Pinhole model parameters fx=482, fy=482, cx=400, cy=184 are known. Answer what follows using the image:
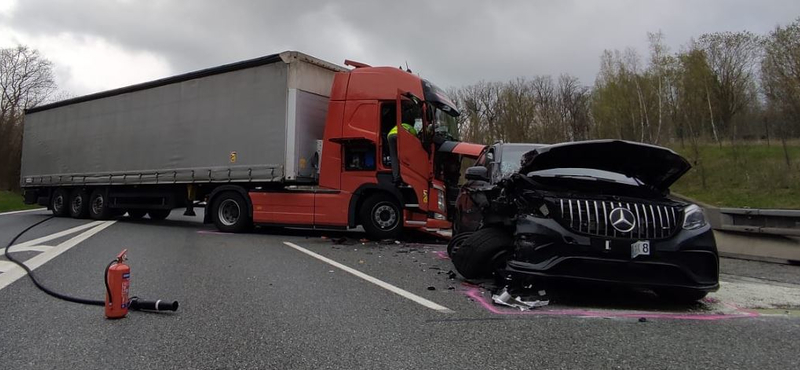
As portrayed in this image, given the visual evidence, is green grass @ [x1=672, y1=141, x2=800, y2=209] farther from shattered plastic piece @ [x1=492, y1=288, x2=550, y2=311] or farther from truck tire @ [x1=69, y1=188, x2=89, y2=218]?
truck tire @ [x1=69, y1=188, x2=89, y2=218]

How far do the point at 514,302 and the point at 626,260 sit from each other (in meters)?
1.10

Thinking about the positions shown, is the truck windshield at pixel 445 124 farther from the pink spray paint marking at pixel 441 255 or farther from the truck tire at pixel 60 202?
the truck tire at pixel 60 202

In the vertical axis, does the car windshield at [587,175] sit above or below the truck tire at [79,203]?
above

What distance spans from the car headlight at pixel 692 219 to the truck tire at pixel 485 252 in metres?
1.69

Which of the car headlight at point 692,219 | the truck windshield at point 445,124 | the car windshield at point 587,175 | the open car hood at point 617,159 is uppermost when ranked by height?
the truck windshield at point 445,124

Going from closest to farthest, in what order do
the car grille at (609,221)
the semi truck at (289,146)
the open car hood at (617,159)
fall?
the car grille at (609,221) → the open car hood at (617,159) → the semi truck at (289,146)

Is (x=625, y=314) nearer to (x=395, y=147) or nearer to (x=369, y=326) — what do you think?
(x=369, y=326)

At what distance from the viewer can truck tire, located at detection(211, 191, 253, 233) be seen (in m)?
11.8

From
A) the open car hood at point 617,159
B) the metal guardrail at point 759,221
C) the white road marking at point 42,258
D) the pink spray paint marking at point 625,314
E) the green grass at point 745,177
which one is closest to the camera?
the pink spray paint marking at point 625,314

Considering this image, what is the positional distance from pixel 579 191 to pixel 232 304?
146 inches

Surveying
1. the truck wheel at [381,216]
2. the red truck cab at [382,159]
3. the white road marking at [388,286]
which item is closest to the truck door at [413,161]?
the red truck cab at [382,159]

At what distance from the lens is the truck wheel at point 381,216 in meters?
10.1

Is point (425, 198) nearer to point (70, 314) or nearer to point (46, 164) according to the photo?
point (70, 314)

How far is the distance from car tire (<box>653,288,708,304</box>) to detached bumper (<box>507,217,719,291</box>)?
26 centimetres
